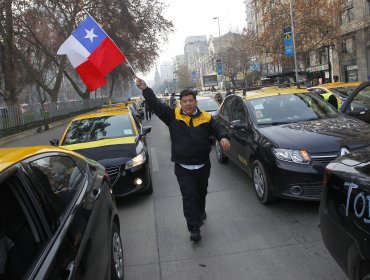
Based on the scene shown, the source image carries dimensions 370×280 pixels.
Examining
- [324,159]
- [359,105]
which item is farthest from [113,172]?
[359,105]

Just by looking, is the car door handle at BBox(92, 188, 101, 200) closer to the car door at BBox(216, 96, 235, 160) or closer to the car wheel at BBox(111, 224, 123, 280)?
the car wheel at BBox(111, 224, 123, 280)

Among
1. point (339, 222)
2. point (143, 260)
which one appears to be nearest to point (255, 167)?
point (143, 260)

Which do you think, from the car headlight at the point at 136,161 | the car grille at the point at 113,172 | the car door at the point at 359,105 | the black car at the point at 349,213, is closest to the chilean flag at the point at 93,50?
the car headlight at the point at 136,161

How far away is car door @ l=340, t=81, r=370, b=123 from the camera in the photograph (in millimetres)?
6699

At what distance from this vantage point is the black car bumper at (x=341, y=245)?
2.44m

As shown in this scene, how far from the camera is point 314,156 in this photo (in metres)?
5.14

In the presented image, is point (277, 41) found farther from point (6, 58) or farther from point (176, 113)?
point (176, 113)

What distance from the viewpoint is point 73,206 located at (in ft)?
9.55

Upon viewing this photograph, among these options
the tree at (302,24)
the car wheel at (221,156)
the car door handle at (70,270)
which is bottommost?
the car wheel at (221,156)

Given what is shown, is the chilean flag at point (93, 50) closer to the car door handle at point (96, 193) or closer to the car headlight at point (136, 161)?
the car headlight at point (136, 161)

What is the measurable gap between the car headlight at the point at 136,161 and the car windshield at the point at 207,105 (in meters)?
7.59

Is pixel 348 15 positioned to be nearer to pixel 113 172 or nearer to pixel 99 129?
pixel 99 129

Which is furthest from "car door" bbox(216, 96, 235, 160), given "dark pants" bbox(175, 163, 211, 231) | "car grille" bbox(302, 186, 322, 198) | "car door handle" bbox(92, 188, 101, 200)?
"car door handle" bbox(92, 188, 101, 200)

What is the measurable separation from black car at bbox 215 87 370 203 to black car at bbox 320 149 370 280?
6.99 ft
